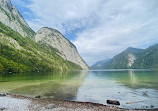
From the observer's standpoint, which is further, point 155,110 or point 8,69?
point 8,69

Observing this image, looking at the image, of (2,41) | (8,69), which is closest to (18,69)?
(8,69)

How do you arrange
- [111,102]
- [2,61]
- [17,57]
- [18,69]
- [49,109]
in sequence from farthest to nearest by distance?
[17,57], [18,69], [2,61], [111,102], [49,109]

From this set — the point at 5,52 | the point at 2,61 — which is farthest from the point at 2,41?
the point at 2,61

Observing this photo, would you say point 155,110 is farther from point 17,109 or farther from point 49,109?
point 17,109

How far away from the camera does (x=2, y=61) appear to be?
15575cm

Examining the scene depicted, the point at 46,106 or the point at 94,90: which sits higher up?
the point at 46,106

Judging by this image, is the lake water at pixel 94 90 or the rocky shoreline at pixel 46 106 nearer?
the rocky shoreline at pixel 46 106

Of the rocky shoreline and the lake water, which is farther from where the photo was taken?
the lake water

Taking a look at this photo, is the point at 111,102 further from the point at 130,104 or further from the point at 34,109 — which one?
the point at 34,109

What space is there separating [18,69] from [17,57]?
2798 centimetres

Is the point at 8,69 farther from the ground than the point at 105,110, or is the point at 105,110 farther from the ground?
the point at 8,69

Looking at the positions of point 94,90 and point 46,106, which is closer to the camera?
point 46,106

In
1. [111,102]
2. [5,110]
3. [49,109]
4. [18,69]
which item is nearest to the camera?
[5,110]

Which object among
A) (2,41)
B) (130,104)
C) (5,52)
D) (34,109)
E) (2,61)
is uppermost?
(2,41)
